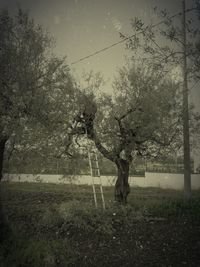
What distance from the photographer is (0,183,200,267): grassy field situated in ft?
32.9

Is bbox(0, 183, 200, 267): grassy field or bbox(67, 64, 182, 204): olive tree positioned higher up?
bbox(67, 64, 182, 204): olive tree

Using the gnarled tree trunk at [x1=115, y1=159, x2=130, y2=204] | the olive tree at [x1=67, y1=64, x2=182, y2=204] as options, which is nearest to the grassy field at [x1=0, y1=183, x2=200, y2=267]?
the gnarled tree trunk at [x1=115, y1=159, x2=130, y2=204]

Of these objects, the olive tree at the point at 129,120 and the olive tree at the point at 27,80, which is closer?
the olive tree at the point at 27,80

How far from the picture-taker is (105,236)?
12.3m

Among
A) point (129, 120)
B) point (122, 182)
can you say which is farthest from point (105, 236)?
point (129, 120)

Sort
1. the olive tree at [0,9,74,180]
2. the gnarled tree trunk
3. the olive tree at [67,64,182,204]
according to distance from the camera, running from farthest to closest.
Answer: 1. the gnarled tree trunk
2. the olive tree at [67,64,182,204]
3. the olive tree at [0,9,74,180]

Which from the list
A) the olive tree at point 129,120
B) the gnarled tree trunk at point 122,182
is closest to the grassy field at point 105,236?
the gnarled tree trunk at point 122,182

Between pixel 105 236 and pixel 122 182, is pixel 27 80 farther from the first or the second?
pixel 122 182

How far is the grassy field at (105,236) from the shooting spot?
32.9 ft

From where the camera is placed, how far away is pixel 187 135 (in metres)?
19.6

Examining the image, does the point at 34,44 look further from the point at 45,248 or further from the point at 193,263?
the point at 193,263

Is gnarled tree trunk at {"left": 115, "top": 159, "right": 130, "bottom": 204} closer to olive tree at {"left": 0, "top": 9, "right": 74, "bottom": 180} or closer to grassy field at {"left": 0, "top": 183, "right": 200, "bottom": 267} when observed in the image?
grassy field at {"left": 0, "top": 183, "right": 200, "bottom": 267}

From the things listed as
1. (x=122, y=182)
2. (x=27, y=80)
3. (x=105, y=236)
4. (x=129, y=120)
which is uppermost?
(x=27, y=80)

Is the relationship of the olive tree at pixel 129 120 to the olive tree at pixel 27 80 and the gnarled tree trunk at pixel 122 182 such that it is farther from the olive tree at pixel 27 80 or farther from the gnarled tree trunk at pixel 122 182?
the olive tree at pixel 27 80
